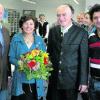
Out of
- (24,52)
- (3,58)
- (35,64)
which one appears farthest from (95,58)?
(3,58)

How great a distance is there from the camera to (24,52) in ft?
11.5

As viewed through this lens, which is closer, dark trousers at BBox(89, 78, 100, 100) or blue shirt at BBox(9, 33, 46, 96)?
dark trousers at BBox(89, 78, 100, 100)

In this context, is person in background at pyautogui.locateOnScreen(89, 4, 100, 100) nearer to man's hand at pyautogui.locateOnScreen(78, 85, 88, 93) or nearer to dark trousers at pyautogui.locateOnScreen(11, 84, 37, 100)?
man's hand at pyautogui.locateOnScreen(78, 85, 88, 93)

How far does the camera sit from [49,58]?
11.6ft

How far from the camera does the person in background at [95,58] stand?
3.11 m

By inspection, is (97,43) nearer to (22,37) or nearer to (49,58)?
(49,58)

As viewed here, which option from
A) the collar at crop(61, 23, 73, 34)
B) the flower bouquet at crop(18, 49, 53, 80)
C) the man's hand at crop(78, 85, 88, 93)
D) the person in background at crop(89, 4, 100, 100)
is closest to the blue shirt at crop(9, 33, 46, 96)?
the flower bouquet at crop(18, 49, 53, 80)

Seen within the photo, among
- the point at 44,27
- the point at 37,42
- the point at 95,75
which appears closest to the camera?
the point at 95,75

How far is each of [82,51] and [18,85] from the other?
35.7 inches

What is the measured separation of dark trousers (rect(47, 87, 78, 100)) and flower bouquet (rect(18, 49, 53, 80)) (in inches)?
9.0

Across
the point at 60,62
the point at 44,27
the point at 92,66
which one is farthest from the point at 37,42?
the point at 44,27

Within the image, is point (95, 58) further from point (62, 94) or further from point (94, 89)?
point (62, 94)

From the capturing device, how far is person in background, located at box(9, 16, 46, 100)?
3521mm

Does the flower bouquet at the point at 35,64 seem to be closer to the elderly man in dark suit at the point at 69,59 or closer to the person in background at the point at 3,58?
the elderly man in dark suit at the point at 69,59
